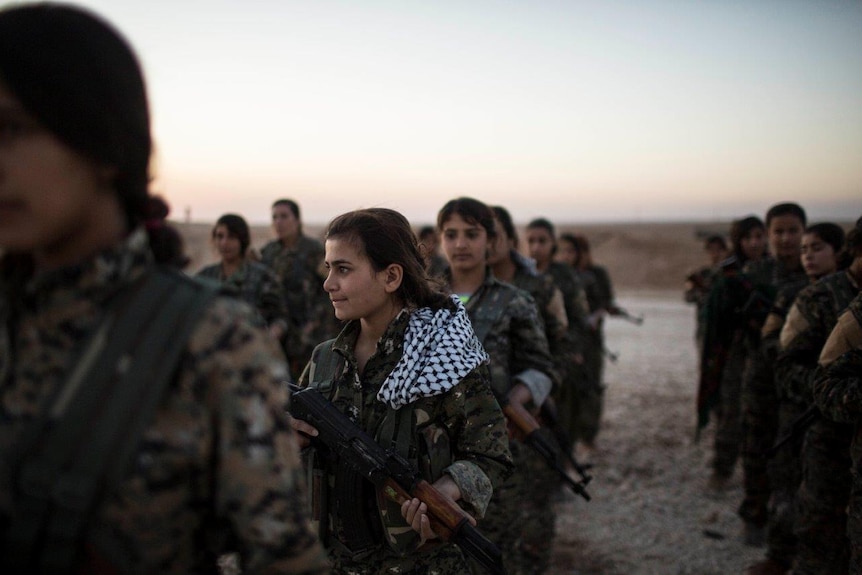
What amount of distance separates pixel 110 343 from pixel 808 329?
12.3 ft

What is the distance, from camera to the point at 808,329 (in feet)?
12.2

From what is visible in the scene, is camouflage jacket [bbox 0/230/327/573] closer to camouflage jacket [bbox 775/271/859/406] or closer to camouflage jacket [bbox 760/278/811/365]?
camouflage jacket [bbox 775/271/859/406]

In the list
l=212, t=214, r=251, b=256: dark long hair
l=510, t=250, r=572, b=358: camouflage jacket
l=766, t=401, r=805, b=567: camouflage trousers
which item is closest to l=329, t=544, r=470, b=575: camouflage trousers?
l=510, t=250, r=572, b=358: camouflage jacket

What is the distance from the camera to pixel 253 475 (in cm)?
104

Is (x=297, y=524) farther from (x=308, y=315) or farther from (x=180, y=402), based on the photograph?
(x=308, y=315)

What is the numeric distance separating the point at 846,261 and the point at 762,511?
2.42 metres

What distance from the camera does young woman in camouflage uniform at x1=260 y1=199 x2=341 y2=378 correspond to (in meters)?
7.10

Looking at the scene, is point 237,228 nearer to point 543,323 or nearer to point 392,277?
point 543,323

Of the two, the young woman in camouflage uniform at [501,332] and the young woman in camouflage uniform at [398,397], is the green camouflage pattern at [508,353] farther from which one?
the young woman in camouflage uniform at [398,397]

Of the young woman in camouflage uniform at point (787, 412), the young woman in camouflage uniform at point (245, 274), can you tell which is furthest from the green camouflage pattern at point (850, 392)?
the young woman in camouflage uniform at point (245, 274)

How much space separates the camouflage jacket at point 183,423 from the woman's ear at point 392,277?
134 cm

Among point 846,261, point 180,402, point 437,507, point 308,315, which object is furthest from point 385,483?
point 308,315

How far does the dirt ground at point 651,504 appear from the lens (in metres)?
4.84

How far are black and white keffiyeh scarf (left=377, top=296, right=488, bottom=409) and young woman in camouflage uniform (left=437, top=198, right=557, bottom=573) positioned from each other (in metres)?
1.15
